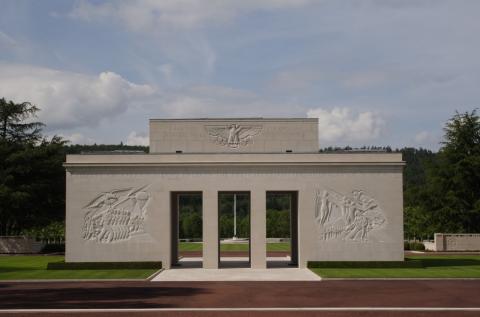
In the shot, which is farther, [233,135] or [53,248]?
[53,248]

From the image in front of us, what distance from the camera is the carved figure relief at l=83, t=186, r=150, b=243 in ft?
136

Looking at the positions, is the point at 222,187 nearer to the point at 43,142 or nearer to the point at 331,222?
the point at 331,222

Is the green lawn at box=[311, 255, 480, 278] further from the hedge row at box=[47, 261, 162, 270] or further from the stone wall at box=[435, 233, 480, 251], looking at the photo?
the stone wall at box=[435, 233, 480, 251]

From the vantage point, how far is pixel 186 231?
102 m

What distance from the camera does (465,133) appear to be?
6631cm

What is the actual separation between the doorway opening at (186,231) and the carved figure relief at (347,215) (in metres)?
8.91

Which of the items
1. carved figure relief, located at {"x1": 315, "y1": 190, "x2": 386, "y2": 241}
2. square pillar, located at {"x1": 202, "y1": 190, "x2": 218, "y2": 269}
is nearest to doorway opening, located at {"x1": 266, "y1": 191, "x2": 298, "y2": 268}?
carved figure relief, located at {"x1": 315, "y1": 190, "x2": 386, "y2": 241}

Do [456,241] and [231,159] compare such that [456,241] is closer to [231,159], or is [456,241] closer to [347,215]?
[347,215]

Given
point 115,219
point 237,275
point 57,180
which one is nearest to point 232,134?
point 115,219

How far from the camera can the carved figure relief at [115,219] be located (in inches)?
1635

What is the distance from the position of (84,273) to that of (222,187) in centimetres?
1058

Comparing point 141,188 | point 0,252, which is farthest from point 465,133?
point 0,252

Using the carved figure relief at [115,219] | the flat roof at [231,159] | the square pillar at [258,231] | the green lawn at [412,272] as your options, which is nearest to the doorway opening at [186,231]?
the carved figure relief at [115,219]

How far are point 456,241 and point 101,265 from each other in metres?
37.9
